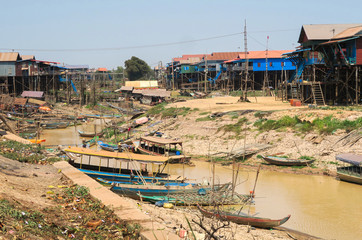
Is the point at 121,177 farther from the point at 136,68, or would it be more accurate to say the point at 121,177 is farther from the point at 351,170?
the point at 136,68

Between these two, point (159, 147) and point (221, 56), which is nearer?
point (159, 147)

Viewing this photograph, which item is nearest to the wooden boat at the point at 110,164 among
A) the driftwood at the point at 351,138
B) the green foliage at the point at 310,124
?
the driftwood at the point at 351,138

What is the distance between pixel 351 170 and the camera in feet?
69.6

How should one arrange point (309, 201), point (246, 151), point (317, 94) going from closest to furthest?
point (309, 201) < point (246, 151) < point (317, 94)

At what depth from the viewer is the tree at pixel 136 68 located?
109169 mm

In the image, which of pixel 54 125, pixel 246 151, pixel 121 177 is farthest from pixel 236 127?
pixel 54 125

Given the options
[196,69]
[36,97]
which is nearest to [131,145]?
[36,97]

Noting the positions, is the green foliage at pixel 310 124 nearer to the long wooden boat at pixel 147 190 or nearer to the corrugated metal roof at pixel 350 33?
the corrugated metal roof at pixel 350 33

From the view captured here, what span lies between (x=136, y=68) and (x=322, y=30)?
243 feet

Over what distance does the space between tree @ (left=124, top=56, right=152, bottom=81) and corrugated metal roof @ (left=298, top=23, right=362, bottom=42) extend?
7294 centimetres

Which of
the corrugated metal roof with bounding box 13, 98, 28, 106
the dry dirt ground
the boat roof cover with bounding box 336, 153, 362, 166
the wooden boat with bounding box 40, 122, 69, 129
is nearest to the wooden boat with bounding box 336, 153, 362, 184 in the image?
the boat roof cover with bounding box 336, 153, 362, 166

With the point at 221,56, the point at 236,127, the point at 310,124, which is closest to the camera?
the point at 310,124

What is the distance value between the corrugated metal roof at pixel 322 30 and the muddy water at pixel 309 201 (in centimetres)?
2023

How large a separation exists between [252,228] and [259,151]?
13.3 meters
